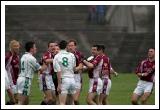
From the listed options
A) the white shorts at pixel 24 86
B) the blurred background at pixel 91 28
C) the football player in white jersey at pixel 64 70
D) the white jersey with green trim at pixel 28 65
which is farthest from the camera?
the blurred background at pixel 91 28

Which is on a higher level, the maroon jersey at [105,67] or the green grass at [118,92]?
the maroon jersey at [105,67]

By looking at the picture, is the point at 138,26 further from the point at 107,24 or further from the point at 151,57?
the point at 151,57

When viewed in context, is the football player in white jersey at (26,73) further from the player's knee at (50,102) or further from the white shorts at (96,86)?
the white shorts at (96,86)

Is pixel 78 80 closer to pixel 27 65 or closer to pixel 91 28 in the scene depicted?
pixel 27 65

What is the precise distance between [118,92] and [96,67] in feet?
20.1

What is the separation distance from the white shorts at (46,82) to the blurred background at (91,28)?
15.7 meters

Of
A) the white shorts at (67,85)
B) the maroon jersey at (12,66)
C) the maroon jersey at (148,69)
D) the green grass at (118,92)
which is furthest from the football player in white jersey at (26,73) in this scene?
the maroon jersey at (148,69)

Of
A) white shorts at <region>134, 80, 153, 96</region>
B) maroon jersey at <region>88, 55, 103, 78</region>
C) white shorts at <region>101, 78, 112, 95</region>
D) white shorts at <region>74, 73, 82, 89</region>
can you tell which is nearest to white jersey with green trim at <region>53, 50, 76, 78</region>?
maroon jersey at <region>88, 55, 103, 78</region>

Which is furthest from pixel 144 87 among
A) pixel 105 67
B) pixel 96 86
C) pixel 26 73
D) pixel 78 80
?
pixel 26 73

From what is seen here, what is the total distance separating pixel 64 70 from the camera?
20.1 m

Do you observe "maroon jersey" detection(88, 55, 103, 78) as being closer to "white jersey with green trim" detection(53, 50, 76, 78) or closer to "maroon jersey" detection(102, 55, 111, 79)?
"maroon jersey" detection(102, 55, 111, 79)

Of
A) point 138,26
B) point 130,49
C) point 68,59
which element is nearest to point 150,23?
point 138,26

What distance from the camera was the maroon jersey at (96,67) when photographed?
2161cm

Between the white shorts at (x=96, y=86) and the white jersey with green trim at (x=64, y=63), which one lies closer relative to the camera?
the white jersey with green trim at (x=64, y=63)
